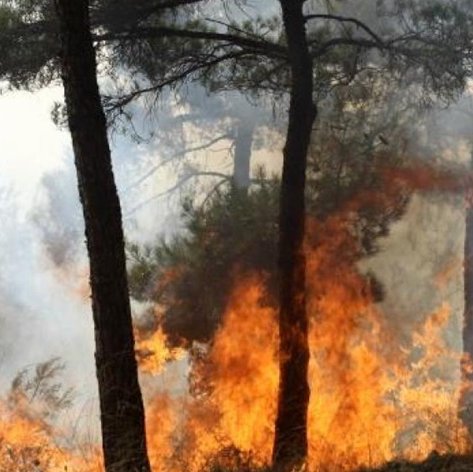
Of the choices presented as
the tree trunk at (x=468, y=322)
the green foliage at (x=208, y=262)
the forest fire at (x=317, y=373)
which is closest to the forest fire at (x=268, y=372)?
the forest fire at (x=317, y=373)

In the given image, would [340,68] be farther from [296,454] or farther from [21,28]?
[296,454]

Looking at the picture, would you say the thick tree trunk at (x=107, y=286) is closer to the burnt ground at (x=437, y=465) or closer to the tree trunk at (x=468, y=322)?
the burnt ground at (x=437, y=465)

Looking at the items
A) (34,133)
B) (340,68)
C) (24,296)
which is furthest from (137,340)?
(34,133)

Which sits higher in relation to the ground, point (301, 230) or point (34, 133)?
point (34, 133)

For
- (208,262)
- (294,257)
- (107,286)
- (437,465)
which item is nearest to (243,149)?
(208,262)

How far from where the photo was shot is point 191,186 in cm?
2020

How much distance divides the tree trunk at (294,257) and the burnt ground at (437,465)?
13.0 ft

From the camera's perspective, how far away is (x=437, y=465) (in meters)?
4.76

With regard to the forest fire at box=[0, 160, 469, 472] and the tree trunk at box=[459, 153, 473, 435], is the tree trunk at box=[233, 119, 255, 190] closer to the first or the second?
the forest fire at box=[0, 160, 469, 472]

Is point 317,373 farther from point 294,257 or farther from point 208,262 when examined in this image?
point 294,257

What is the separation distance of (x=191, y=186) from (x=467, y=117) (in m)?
8.08

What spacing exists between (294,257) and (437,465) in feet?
14.8

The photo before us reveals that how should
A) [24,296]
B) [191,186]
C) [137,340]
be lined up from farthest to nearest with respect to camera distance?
[24,296]
[191,186]
[137,340]

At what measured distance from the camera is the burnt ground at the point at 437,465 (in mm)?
4625
